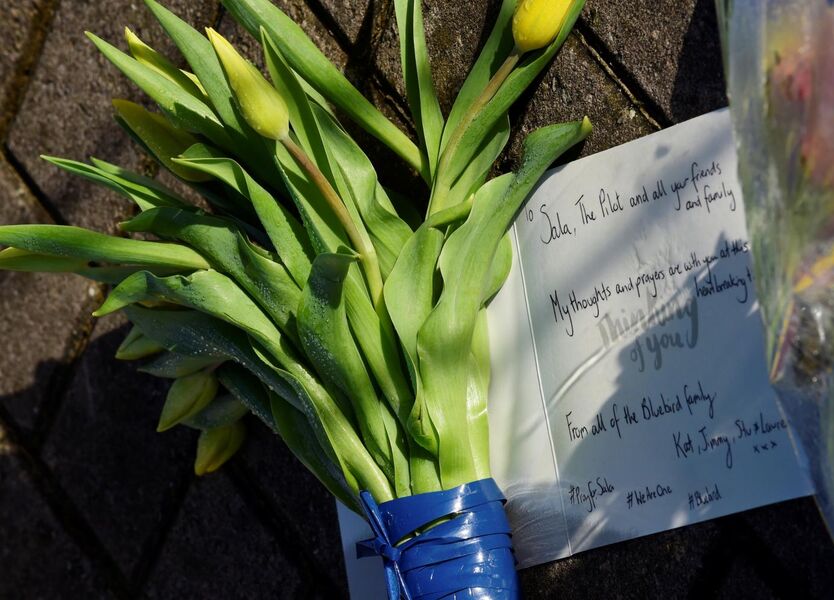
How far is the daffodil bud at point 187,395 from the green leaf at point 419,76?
0.32m

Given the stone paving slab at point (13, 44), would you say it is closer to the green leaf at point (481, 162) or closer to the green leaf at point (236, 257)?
the green leaf at point (236, 257)

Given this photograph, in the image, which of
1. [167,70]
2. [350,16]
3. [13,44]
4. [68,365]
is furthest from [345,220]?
[13,44]

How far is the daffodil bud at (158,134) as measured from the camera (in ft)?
2.62

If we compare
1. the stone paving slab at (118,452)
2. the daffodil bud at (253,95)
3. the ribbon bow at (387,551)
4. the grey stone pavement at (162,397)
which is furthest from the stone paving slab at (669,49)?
the stone paving slab at (118,452)

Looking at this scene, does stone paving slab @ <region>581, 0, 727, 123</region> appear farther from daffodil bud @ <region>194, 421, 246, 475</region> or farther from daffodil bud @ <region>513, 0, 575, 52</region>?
daffodil bud @ <region>194, 421, 246, 475</region>

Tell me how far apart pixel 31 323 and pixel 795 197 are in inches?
38.1

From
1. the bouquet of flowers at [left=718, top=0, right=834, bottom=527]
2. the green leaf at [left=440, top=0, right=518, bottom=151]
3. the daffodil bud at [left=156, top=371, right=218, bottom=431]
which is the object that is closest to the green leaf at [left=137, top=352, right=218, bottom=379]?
the daffodil bud at [left=156, top=371, right=218, bottom=431]

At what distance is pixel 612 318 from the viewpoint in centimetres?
81

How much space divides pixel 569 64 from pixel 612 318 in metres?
0.25

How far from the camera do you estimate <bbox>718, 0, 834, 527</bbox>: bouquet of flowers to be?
0.52 metres

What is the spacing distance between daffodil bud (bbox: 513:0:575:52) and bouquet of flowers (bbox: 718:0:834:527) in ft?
0.76

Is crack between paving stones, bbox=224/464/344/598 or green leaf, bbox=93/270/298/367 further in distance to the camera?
crack between paving stones, bbox=224/464/344/598

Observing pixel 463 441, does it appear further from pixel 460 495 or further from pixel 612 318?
pixel 612 318

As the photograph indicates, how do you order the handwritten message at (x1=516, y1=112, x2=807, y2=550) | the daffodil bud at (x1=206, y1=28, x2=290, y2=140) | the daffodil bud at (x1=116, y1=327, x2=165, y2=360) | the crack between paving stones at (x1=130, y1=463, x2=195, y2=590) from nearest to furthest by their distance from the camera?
the daffodil bud at (x1=206, y1=28, x2=290, y2=140), the handwritten message at (x1=516, y1=112, x2=807, y2=550), the daffodil bud at (x1=116, y1=327, x2=165, y2=360), the crack between paving stones at (x1=130, y1=463, x2=195, y2=590)
